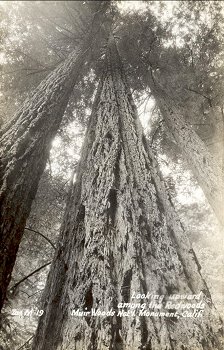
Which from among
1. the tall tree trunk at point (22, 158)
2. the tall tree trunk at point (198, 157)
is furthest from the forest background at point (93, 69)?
the tall tree trunk at point (22, 158)

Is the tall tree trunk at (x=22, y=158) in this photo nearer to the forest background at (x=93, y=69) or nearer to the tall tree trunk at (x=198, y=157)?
the forest background at (x=93, y=69)

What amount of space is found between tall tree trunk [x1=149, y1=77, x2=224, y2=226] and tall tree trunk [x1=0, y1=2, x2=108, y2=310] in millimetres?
2665

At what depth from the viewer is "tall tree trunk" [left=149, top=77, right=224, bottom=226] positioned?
4.46m

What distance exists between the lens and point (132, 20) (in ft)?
21.9

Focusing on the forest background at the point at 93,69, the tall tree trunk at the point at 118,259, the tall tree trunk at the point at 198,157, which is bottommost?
the tall tree trunk at the point at 118,259

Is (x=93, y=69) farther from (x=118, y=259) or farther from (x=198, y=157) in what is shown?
(x=118, y=259)

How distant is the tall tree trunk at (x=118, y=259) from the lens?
2.04 metres

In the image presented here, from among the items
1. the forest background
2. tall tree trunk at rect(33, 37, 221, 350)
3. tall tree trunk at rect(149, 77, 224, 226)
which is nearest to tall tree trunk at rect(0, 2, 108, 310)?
tall tree trunk at rect(33, 37, 221, 350)

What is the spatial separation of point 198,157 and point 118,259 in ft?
10.6

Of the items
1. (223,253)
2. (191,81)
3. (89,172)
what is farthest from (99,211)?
(223,253)

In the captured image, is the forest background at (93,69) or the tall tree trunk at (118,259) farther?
the forest background at (93,69)

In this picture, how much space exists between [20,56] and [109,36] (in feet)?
8.06

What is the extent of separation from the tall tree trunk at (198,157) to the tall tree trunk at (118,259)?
1.36m

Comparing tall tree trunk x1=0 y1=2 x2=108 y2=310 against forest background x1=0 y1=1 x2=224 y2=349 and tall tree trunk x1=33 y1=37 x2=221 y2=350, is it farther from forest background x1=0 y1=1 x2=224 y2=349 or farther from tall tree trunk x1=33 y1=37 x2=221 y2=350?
forest background x1=0 y1=1 x2=224 y2=349
